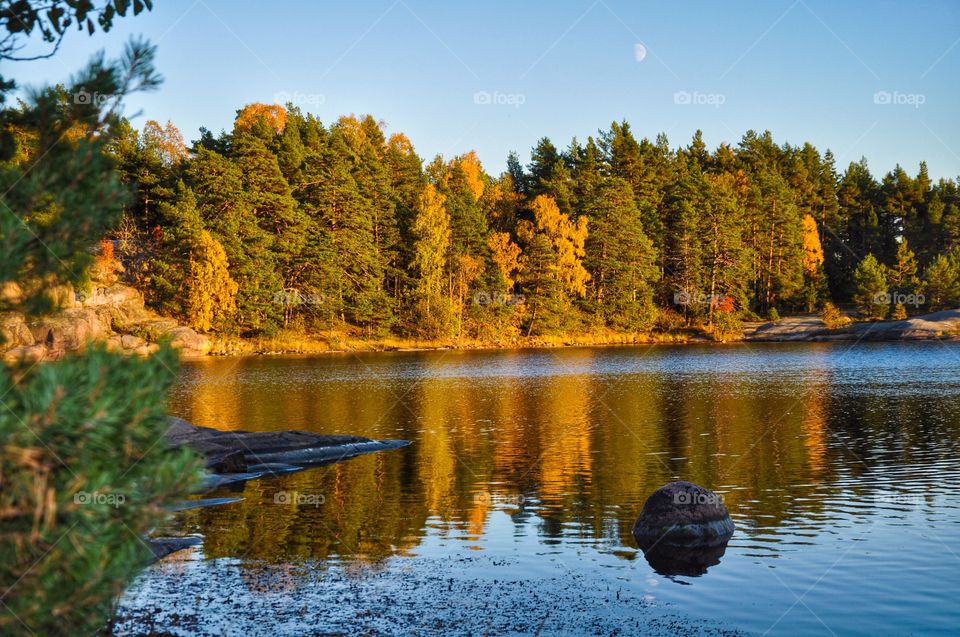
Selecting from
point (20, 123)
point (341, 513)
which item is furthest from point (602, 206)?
point (20, 123)

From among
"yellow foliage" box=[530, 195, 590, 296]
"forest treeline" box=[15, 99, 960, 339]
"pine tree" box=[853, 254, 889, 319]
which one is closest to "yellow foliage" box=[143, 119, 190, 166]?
"forest treeline" box=[15, 99, 960, 339]

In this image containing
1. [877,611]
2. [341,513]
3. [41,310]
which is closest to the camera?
[41,310]

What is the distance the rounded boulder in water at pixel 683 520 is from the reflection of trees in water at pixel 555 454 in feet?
1.65

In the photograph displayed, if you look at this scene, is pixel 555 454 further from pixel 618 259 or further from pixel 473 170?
pixel 473 170

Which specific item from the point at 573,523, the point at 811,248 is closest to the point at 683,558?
the point at 573,523

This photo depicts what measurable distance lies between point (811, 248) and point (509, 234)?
4112 centimetres

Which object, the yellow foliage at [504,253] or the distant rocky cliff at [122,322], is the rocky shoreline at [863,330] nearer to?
the yellow foliage at [504,253]

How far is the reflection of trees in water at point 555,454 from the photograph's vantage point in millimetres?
16656

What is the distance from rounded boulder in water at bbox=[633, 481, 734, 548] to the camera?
14781 mm

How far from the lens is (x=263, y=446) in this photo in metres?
24.4

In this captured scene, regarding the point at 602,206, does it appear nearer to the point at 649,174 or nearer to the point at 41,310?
the point at 649,174

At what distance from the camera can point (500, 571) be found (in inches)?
525

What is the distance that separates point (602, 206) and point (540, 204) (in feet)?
30.5

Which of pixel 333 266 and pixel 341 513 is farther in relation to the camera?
pixel 333 266
